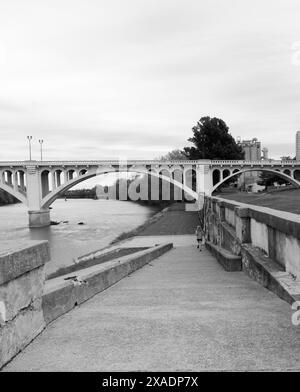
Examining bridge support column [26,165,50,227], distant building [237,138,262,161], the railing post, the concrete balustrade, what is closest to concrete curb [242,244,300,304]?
the concrete balustrade

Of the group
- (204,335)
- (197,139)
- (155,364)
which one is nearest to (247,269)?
(204,335)

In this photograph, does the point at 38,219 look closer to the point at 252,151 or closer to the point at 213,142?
the point at 213,142

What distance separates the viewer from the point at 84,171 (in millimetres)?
57750

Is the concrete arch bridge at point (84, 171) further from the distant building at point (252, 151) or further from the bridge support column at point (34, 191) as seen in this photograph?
the distant building at point (252, 151)

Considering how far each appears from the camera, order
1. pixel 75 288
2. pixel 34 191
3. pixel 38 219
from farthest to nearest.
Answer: pixel 34 191 → pixel 38 219 → pixel 75 288

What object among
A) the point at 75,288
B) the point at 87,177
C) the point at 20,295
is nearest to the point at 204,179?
the point at 87,177

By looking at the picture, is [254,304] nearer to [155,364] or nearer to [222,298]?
[222,298]

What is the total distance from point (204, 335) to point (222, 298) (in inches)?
64.7

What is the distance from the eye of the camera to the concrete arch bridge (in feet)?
181

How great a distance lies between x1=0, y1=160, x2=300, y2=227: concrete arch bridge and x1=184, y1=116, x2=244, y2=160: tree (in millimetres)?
7504

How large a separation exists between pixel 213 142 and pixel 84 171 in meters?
22.7

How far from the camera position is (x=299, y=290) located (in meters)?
4.32

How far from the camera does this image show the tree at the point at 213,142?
65.4 m

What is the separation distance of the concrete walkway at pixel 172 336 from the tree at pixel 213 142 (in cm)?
6160
